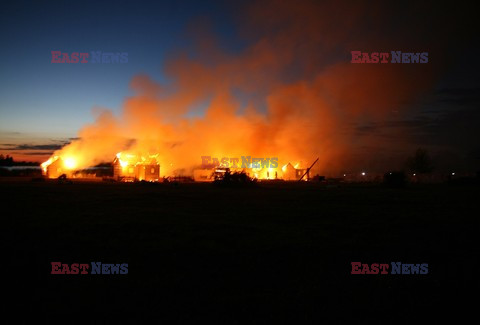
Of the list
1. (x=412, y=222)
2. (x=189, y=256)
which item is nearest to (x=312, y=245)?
(x=189, y=256)

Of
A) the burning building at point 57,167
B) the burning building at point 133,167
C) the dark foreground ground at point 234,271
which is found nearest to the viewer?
the dark foreground ground at point 234,271

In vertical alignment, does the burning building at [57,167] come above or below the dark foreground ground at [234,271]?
above

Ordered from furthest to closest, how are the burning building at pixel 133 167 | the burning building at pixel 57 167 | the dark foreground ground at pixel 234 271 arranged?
the burning building at pixel 57 167 < the burning building at pixel 133 167 < the dark foreground ground at pixel 234 271

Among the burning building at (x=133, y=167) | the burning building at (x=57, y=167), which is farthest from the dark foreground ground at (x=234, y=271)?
the burning building at (x=57, y=167)

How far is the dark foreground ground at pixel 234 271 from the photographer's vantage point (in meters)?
4.41

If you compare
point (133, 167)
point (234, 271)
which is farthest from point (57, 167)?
point (234, 271)

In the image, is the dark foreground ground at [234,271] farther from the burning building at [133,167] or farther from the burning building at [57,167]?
the burning building at [57,167]

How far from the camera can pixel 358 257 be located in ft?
22.5

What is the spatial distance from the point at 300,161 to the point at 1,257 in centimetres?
5633

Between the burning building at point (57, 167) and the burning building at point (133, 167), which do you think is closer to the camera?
the burning building at point (133, 167)

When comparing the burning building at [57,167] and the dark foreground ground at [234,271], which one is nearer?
the dark foreground ground at [234,271]

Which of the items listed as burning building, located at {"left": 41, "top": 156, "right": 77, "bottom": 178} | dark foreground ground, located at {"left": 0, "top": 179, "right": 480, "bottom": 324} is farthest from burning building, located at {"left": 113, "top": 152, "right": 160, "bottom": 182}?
dark foreground ground, located at {"left": 0, "top": 179, "right": 480, "bottom": 324}

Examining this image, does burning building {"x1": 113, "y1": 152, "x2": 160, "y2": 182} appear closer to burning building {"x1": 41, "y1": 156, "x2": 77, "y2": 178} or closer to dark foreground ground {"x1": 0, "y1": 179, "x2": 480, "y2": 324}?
burning building {"x1": 41, "y1": 156, "x2": 77, "y2": 178}

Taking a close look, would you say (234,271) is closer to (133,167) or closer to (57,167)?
(133,167)
